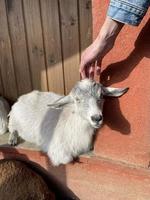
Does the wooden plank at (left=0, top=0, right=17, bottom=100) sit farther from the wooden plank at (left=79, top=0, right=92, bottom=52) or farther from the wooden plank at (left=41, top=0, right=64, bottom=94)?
the wooden plank at (left=79, top=0, right=92, bottom=52)

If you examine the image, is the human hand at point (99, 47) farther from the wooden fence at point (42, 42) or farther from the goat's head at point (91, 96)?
the wooden fence at point (42, 42)

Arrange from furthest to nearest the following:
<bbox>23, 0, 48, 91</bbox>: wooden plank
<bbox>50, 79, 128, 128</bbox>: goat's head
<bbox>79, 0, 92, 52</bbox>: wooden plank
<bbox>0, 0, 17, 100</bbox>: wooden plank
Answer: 1. <bbox>0, 0, 17, 100</bbox>: wooden plank
2. <bbox>23, 0, 48, 91</bbox>: wooden plank
3. <bbox>79, 0, 92, 52</bbox>: wooden plank
4. <bbox>50, 79, 128, 128</bbox>: goat's head

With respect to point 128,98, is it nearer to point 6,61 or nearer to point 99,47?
point 99,47

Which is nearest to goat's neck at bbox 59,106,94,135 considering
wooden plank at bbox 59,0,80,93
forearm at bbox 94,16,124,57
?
wooden plank at bbox 59,0,80,93

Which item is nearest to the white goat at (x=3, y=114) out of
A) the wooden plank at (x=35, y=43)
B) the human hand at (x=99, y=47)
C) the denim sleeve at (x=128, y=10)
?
the wooden plank at (x=35, y=43)

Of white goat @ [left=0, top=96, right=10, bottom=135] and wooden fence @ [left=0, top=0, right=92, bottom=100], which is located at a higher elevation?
wooden fence @ [left=0, top=0, right=92, bottom=100]

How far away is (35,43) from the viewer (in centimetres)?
412

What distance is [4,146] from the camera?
408 centimetres

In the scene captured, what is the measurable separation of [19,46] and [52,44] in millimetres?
420

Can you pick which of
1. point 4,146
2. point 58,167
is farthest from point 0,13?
point 58,167

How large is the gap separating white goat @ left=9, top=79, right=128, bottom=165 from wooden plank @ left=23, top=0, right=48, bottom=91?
0.82 ft

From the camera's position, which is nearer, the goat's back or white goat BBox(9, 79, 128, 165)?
white goat BBox(9, 79, 128, 165)

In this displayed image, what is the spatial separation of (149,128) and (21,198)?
150 centimetres

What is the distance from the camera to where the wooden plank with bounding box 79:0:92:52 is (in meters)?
3.71
